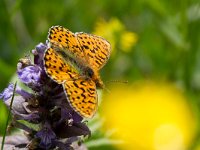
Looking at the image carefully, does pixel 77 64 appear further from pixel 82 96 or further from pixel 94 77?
pixel 82 96

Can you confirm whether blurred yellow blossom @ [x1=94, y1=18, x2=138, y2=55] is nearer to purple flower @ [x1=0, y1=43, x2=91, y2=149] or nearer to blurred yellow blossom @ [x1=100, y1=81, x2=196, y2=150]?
blurred yellow blossom @ [x1=100, y1=81, x2=196, y2=150]

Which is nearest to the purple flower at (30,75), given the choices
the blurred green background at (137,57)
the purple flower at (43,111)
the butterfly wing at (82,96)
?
the purple flower at (43,111)

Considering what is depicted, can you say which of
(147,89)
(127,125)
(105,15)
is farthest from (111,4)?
(127,125)

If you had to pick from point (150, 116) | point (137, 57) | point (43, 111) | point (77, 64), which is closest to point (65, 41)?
point (77, 64)

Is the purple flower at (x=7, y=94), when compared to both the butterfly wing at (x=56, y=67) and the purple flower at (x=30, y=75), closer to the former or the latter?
the purple flower at (x=30, y=75)

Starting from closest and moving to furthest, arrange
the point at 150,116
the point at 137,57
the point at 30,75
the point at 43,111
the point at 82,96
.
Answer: the point at 82,96 → the point at 30,75 → the point at 43,111 → the point at 150,116 → the point at 137,57

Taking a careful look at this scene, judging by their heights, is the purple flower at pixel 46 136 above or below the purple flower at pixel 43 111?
below
